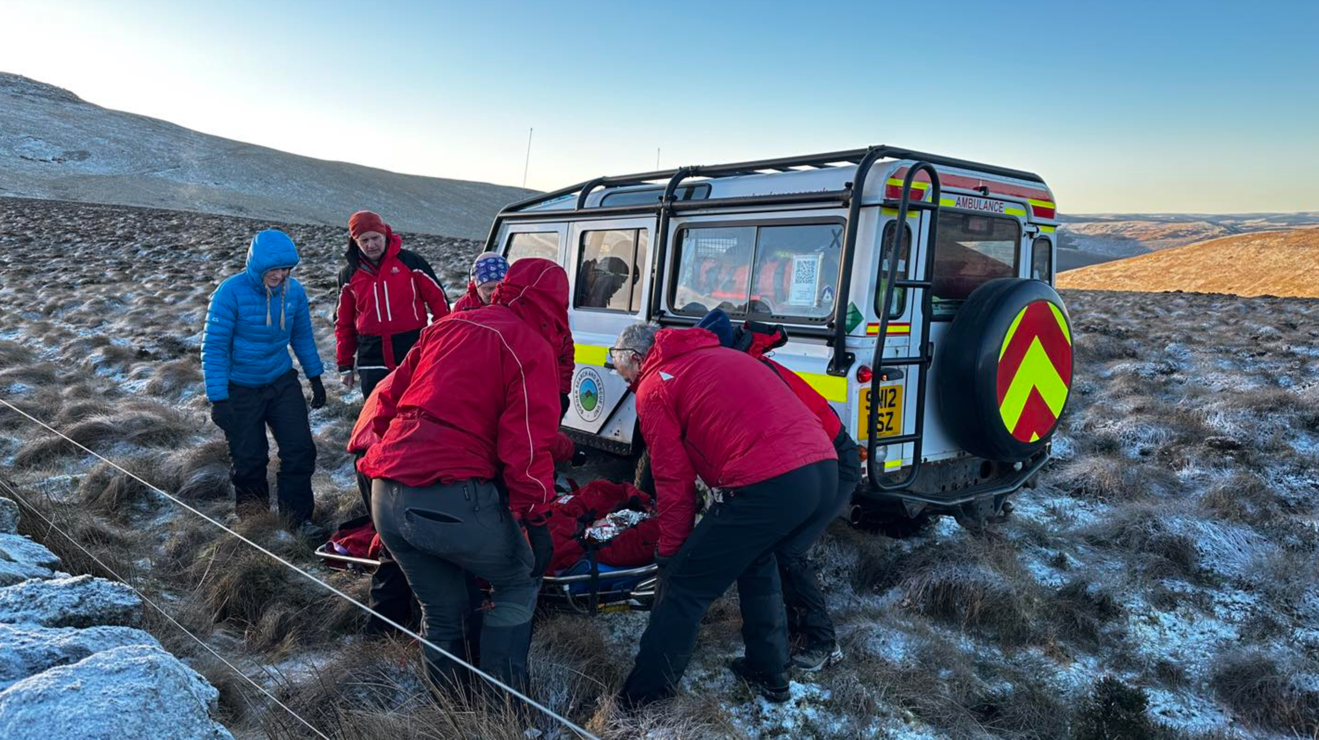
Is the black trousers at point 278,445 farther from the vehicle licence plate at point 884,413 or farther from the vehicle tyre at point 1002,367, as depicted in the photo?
the vehicle tyre at point 1002,367

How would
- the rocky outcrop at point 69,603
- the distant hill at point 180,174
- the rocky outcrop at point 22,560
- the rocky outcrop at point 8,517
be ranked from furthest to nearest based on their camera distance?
the distant hill at point 180,174 → the rocky outcrop at point 8,517 → the rocky outcrop at point 22,560 → the rocky outcrop at point 69,603

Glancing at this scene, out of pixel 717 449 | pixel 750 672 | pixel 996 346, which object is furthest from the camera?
pixel 996 346

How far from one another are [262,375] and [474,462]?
2.85 metres

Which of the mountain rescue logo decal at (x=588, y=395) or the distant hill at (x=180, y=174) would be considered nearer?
the mountain rescue logo decal at (x=588, y=395)

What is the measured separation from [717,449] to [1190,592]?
3300 millimetres

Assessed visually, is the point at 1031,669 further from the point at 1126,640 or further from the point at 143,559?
the point at 143,559

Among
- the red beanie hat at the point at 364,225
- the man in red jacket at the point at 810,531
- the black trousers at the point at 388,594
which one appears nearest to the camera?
the man in red jacket at the point at 810,531

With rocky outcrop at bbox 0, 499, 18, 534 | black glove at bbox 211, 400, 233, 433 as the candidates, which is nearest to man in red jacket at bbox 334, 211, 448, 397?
black glove at bbox 211, 400, 233, 433

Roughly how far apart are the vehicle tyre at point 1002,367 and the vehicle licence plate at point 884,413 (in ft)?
1.28

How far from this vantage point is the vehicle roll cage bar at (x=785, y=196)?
167 inches

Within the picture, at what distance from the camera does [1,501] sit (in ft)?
13.4

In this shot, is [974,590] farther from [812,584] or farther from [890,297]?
[890,297]

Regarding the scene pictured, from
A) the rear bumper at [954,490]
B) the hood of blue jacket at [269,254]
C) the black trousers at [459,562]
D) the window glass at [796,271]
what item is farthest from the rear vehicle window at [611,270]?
the black trousers at [459,562]

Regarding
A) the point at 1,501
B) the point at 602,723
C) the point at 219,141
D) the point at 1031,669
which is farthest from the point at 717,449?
the point at 219,141
